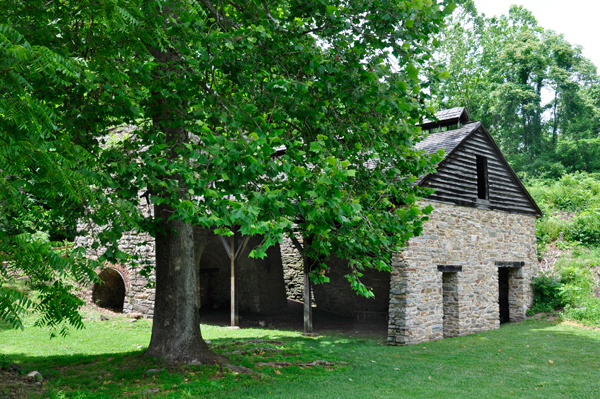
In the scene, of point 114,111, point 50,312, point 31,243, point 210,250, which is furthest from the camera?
point 210,250

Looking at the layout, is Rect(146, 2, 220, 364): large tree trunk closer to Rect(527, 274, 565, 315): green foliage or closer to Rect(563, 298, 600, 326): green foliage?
Rect(563, 298, 600, 326): green foliage

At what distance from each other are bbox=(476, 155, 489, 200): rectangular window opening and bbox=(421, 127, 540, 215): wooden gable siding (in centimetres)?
16

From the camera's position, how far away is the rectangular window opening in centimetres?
1279

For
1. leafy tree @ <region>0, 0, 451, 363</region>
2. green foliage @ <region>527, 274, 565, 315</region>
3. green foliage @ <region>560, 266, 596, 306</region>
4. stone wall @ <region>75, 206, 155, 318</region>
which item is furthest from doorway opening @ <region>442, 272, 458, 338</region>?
stone wall @ <region>75, 206, 155, 318</region>

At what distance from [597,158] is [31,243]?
31.8 metres

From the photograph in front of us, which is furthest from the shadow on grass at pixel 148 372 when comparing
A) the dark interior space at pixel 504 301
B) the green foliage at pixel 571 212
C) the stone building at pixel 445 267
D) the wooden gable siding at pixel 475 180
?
the green foliage at pixel 571 212

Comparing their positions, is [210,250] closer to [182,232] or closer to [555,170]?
[182,232]

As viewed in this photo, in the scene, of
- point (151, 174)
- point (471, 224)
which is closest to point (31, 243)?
point (151, 174)

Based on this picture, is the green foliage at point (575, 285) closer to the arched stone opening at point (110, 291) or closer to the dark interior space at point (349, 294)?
the dark interior space at point (349, 294)

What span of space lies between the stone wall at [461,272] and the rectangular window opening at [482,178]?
585 millimetres

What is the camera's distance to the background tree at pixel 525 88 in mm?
28203

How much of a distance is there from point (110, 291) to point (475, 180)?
42.7ft

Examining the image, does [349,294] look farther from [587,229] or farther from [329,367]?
[587,229]

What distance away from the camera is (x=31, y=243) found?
2.93 m
